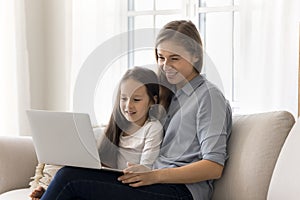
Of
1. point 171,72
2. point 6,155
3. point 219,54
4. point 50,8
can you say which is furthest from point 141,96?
point 50,8

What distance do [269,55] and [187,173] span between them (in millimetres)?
1349

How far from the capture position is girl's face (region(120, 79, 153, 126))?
85.4 inches

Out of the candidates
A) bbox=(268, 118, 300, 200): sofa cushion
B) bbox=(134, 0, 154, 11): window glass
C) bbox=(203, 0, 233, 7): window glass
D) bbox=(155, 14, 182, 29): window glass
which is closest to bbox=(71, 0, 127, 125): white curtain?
bbox=(134, 0, 154, 11): window glass

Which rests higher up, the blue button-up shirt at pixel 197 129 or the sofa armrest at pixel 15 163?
the blue button-up shirt at pixel 197 129

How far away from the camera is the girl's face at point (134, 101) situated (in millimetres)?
2170

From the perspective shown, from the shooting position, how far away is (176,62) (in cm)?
215

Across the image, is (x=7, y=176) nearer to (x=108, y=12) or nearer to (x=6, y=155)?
(x=6, y=155)

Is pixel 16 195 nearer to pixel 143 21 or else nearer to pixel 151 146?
pixel 151 146

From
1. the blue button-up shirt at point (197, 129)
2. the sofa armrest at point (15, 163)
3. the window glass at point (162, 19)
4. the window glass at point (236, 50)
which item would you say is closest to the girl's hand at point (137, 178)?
the blue button-up shirt at point (197, 129)

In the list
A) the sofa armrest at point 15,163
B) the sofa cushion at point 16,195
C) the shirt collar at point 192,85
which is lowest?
the sofa cushion at point 16,195

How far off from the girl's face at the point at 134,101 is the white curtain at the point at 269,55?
109 centimetres

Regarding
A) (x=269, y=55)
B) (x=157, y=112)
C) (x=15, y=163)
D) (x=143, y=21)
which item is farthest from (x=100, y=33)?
(x=157, y=112)

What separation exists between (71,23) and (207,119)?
2.11 metres

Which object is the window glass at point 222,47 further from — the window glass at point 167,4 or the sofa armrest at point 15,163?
the sofa armrest at point 15,163
